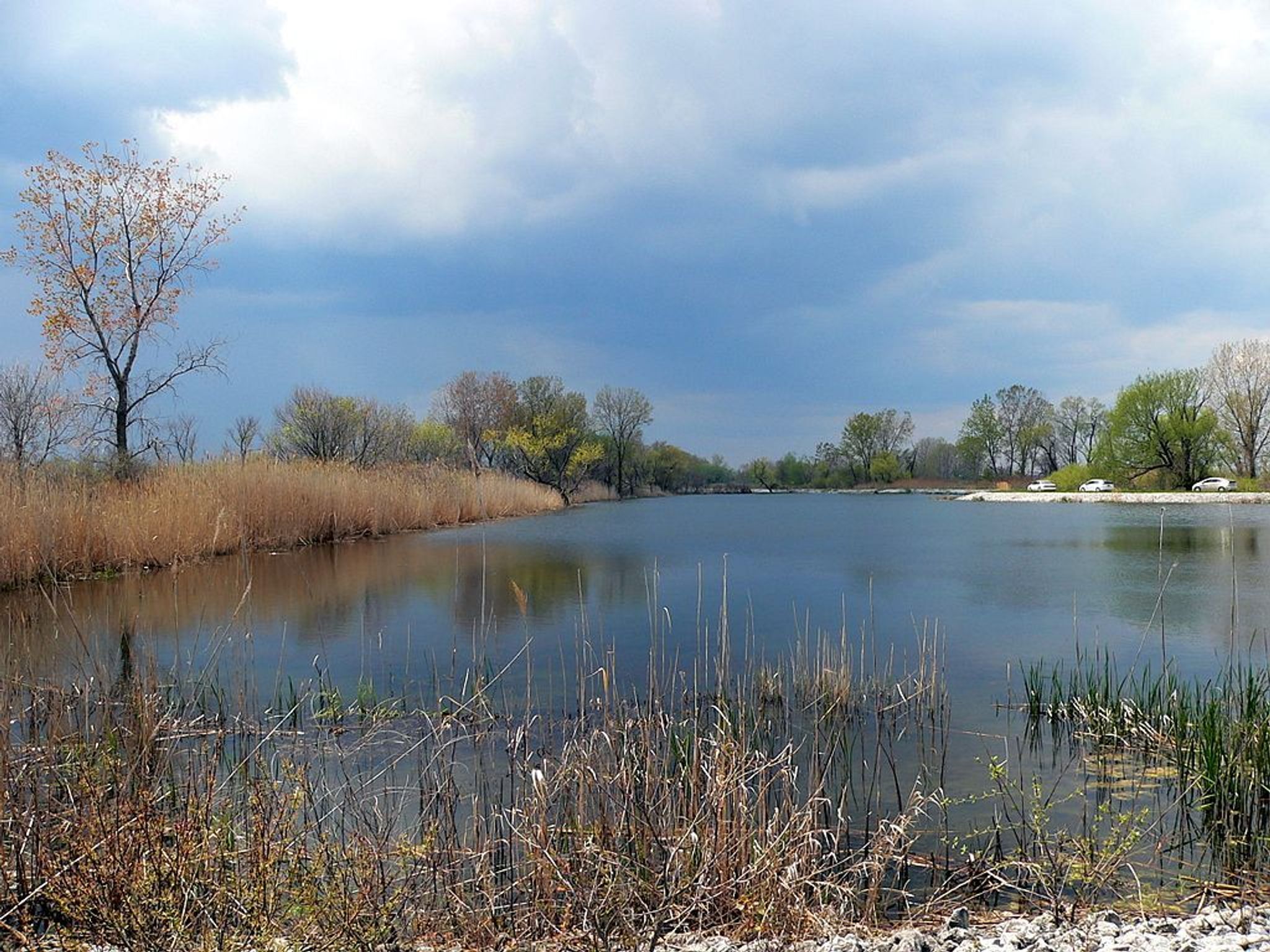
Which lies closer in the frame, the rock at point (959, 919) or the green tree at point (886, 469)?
the rock at point (959, 919)

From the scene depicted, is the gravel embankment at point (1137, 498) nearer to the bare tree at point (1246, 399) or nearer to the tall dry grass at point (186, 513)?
the bare tree at point (1246, 399)

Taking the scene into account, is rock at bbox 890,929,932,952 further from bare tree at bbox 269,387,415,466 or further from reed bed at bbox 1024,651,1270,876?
bare tree at bbox 269,387,415,466

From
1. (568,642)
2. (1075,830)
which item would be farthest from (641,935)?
(568,642)

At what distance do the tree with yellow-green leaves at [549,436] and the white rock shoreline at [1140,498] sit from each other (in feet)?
73.6

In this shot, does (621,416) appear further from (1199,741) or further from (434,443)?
(1199,741)

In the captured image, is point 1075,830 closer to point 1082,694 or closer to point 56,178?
point 1082,694

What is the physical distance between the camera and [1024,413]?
231 feet

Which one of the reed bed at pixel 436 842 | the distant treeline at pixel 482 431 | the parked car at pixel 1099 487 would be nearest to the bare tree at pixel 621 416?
the distant treeline at pixel 482 431

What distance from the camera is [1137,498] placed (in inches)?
1596

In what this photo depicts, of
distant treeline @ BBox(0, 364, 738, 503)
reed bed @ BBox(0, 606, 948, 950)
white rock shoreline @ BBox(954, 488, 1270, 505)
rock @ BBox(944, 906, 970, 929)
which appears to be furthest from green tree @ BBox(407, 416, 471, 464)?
rock @ BBox(944, 906, 970, 929)

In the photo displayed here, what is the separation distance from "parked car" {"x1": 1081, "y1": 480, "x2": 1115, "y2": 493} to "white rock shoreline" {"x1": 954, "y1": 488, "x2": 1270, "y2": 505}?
183 cm

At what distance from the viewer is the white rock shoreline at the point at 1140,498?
119ft

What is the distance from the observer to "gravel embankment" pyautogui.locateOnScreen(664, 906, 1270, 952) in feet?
8.20

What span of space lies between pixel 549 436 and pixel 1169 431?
3422cm
